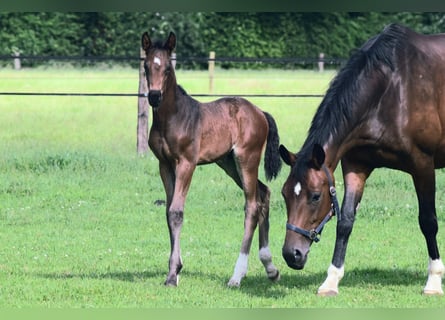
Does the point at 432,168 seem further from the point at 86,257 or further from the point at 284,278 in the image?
the point at 86,257

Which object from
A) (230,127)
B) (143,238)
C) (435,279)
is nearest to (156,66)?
(230,127)

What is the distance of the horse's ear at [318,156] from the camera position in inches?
232

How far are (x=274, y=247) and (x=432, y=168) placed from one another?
231cm

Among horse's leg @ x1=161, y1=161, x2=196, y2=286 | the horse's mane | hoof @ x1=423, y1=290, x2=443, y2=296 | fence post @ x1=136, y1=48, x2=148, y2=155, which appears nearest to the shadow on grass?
horse's leg @ x1=161, y1=161, x2=196, y2=286

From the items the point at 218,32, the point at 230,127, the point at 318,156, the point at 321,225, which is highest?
the point at 318,156

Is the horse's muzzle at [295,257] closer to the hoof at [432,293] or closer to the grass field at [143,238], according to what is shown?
the grass field at [143,238]

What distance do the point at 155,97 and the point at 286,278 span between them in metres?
1.84

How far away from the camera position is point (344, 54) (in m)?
32.0

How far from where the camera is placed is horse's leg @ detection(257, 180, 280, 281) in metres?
6.84

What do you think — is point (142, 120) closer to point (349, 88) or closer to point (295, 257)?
point (349, 88)

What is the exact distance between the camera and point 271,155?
291 inches

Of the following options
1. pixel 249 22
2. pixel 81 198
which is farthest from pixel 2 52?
pixel 81 198

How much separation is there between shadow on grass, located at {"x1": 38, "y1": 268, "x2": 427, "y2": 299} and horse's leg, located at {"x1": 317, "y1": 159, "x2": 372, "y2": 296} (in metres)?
0.21

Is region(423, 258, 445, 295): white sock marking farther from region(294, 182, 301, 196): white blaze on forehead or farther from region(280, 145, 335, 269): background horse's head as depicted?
region(294, 182, 301, 196): white blaze on forehead
